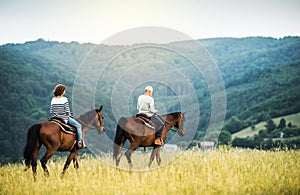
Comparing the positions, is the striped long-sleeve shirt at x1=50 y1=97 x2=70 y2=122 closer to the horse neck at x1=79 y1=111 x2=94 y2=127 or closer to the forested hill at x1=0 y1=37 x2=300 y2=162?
the horse neck at x1=79 y1=111 x2=94 y2=127

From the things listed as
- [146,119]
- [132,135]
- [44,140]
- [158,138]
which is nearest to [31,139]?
[44,140]

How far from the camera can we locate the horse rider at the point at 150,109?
12578 mm

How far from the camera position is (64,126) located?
10406 mm

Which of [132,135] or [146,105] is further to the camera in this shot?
[146,105]

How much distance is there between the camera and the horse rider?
41.3 ft

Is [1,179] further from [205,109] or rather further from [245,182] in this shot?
[205,109]

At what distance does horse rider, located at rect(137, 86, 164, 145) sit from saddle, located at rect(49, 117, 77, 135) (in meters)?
2.67

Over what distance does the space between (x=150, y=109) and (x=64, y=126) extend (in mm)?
3258

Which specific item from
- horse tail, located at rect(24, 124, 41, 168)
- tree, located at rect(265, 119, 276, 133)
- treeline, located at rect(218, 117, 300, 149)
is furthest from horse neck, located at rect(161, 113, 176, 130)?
tree, located at rect(265, 119, 276, 133)

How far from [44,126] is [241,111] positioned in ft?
476

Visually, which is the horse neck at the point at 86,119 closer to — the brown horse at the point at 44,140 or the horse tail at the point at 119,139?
the horse tail at the point at 119,139

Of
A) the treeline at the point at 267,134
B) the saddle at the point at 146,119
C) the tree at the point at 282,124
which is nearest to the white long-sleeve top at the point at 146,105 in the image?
the saddle at the point at 146,119

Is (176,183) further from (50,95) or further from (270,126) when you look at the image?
(50,95)

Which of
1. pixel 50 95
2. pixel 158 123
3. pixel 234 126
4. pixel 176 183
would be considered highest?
pixel 50 95
